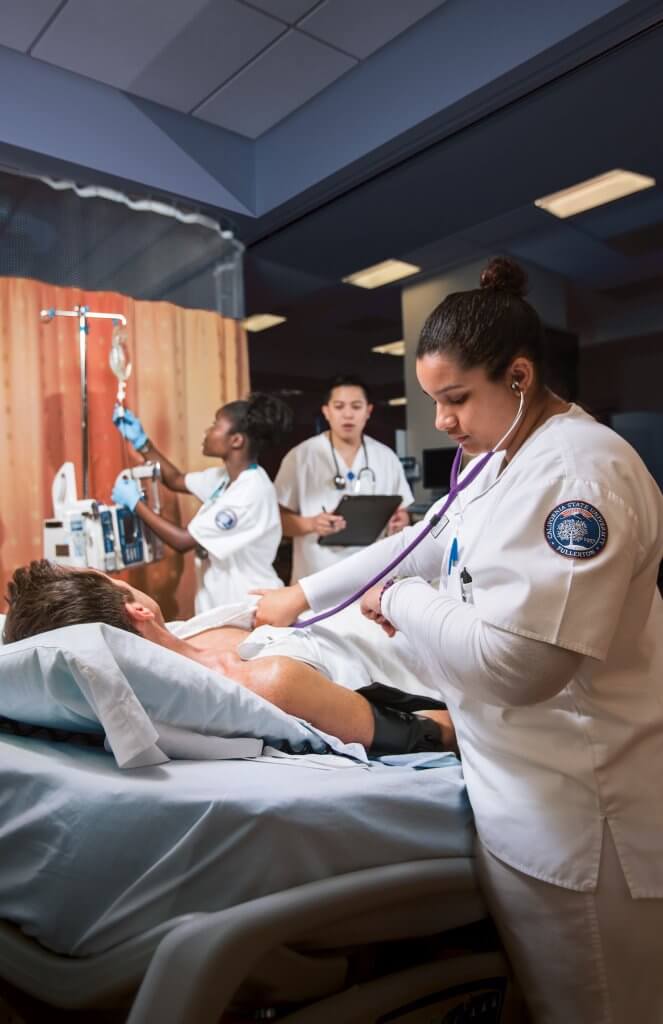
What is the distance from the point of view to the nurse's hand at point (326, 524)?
2.93 meters

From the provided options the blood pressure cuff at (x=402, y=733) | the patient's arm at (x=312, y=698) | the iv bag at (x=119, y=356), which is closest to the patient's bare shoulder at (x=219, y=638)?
the patient's arm at (x=312, y=698)

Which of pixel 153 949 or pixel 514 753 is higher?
pixel 514 753

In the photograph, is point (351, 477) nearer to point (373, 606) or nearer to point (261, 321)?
point (261, 321)

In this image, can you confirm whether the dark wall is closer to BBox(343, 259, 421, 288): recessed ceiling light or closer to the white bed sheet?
BBox(343, 259, 421, 288): recessed ceiling light

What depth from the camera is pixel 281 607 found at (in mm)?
1653

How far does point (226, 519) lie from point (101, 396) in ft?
2.42

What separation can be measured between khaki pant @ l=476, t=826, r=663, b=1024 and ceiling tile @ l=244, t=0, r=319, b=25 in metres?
2.55

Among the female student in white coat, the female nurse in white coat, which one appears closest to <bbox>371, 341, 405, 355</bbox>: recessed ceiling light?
the female student in white coat

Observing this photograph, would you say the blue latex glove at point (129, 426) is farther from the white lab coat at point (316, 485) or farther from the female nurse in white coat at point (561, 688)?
the female nurse in white coat at point (561, 688)

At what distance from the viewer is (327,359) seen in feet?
10.4

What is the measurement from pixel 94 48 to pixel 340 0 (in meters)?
0.89

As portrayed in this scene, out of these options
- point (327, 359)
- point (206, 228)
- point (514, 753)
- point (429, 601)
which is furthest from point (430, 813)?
point (206, 228)

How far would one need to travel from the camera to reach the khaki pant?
90 cm

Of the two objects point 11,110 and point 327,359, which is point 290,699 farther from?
point 11,110
